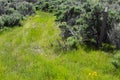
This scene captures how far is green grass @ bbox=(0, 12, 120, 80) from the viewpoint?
10.3 m

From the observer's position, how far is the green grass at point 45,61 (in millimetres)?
10258

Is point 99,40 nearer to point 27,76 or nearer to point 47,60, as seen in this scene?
point 47,60

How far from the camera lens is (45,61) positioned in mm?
11781

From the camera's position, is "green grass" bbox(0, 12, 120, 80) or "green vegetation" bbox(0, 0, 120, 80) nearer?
"green grass" bbox(0, 12, 120, 80)

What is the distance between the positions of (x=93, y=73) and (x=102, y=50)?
2.89 meters

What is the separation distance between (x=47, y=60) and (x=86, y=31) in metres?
3.14

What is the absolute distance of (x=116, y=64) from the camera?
10.6m

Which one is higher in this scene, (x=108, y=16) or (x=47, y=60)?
(x=108, y=16)

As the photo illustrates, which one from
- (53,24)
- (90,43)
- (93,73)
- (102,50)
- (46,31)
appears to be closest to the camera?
(93,73)

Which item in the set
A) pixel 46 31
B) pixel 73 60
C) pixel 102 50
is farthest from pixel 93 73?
pixel 46 31

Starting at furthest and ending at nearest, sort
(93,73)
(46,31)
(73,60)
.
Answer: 1. (46,31)
2. (73,60)
3. (93,73)

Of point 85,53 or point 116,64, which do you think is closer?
point 116,64

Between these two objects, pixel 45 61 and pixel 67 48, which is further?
pixel 67 48

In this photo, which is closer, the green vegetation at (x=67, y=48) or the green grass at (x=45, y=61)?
the green grass at (x=45, y=61)
